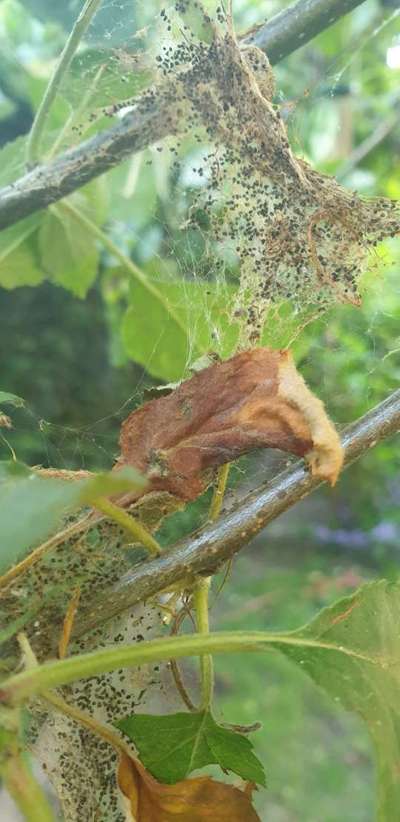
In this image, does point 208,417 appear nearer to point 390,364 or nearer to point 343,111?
point 390,364

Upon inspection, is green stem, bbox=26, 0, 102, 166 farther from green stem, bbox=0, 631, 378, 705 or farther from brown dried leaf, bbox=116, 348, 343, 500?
green stem, bbox=0, 631, 378, 705

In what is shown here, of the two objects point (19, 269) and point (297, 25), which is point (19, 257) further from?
point (297, 25)

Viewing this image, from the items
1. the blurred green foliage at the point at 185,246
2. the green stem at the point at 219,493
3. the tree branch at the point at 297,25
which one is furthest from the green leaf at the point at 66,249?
the green stem at the point at 219,493

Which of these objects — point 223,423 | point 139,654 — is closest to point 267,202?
point 223,423

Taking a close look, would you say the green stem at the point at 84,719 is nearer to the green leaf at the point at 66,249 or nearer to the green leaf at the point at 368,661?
the green leaf at the point at 368,661

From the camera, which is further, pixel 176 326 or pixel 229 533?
pixel 176 326
